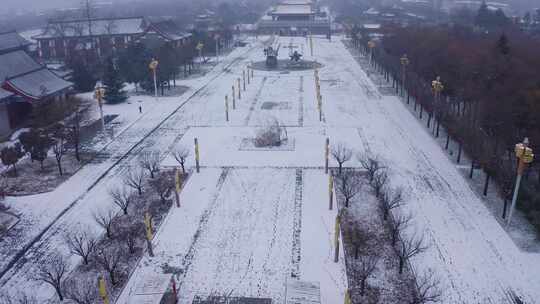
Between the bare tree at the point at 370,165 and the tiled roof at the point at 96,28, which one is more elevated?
the tiled roof at the point at 96,28

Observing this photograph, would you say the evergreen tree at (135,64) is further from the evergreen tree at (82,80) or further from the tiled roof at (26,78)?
the tiled roof at (26,78)

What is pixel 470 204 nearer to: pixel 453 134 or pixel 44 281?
pixel 453 134

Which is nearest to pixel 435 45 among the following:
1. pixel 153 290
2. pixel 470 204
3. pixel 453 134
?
pixel 453 134

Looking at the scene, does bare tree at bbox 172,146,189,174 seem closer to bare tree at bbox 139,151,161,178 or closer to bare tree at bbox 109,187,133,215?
bare tree at bbox 139,151,161,178

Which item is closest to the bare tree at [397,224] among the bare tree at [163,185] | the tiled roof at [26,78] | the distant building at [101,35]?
the bare tree at [163,185]

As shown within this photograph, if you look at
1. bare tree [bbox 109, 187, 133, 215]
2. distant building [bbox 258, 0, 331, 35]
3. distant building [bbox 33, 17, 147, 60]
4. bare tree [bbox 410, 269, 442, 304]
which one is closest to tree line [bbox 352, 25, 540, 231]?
bare tree [bbox 410, 269, 442, 304]

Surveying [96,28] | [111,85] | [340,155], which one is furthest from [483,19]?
[96,28]
